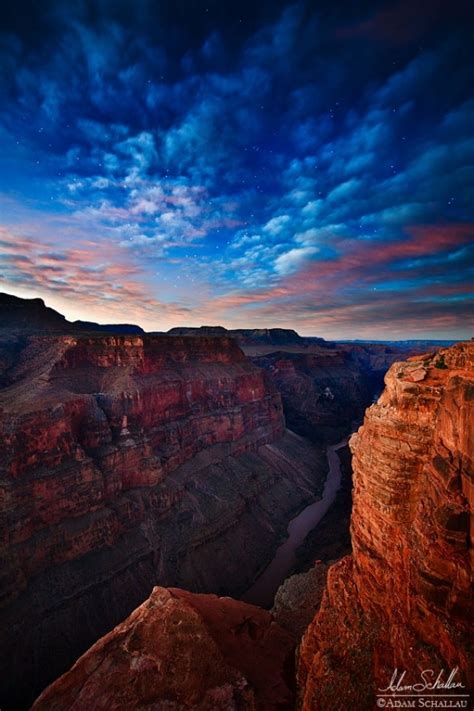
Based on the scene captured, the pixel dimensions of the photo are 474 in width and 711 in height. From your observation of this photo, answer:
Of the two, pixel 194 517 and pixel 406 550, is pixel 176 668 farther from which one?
pixel 194 517

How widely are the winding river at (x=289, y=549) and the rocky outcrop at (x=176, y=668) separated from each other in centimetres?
1684

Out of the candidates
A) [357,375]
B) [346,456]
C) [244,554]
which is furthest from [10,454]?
[357,375]

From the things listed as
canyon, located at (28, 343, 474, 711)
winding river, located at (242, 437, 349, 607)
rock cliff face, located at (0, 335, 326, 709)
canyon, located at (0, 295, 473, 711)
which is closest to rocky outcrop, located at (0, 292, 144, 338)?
canyon, located at (0, 295, 473, 711)

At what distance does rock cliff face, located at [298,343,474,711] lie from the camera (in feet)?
27.7

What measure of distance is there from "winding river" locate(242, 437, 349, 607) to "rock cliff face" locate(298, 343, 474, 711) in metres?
21.4

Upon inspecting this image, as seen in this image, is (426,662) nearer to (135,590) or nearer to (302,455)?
(135,590)

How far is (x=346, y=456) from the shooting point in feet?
213

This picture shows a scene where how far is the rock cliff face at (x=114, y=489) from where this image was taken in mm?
26094

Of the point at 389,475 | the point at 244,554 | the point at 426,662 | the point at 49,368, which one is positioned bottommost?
the point at 244,554

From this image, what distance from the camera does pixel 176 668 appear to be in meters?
13.7

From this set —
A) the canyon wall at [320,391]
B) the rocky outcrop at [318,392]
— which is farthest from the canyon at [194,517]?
the canyon wall at [320,391]

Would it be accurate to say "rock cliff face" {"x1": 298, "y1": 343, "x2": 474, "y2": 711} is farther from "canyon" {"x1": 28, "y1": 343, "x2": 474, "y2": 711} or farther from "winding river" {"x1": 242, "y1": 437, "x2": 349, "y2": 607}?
"winding river" {"x1": 242, "y1": 437, "x2": 349, "y2": 607}

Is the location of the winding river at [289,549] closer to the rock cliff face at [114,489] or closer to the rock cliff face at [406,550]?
the rock cliff face at [114,489]

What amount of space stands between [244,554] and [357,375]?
94.6m
